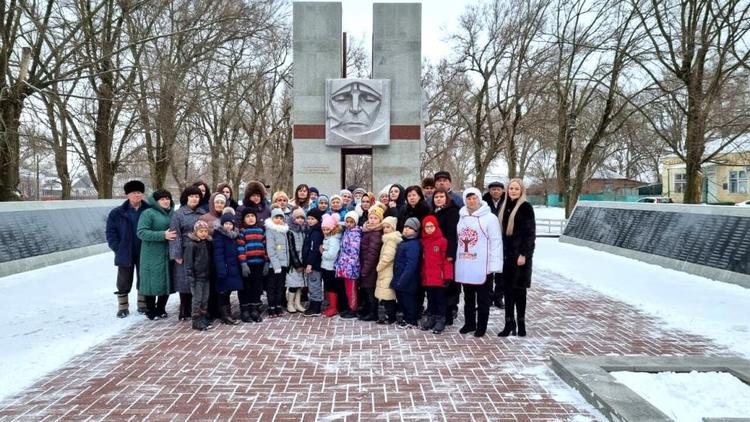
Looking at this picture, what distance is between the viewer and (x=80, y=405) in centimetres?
404

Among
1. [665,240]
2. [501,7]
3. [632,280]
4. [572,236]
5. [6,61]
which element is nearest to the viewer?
[632,280]

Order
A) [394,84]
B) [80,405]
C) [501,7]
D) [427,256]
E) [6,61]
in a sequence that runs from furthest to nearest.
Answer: [501,7] → [394,84] → [6,61] → [427,256] → [80,405]

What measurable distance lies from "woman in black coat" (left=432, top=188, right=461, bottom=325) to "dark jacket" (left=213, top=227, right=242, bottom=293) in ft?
8.30

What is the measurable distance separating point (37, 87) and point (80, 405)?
11396 mm

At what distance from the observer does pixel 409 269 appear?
20.5 feet

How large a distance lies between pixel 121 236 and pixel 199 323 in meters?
1.60

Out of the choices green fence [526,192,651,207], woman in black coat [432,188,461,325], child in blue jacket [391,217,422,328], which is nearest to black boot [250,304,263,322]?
child in blue jacket [391,217,422,328]

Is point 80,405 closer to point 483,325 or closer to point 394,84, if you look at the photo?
point 483,325

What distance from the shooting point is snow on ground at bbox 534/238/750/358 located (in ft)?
20.4

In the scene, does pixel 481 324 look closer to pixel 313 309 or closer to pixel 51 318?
pixel 313 309

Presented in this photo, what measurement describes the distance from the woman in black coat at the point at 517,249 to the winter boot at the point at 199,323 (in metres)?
3.52

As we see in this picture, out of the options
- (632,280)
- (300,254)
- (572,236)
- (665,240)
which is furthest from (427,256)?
(572,236)

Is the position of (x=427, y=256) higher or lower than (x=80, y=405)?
higher

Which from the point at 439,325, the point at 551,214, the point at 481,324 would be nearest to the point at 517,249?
the point at 481,324
